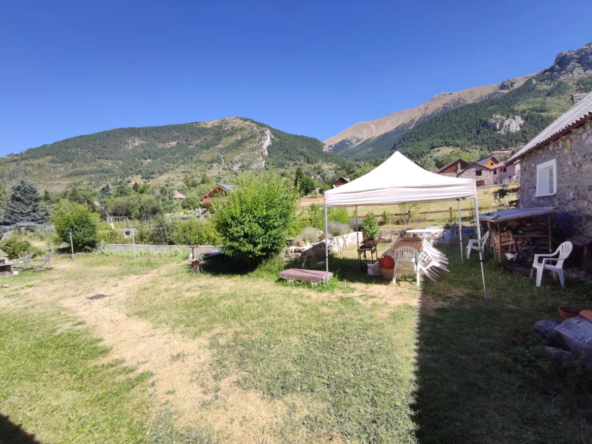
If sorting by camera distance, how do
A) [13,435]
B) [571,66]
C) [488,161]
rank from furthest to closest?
[571,66] < [488,161] < [13,435]

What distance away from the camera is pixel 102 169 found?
→ 265ft

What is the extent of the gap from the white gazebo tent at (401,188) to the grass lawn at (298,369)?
1810 mm

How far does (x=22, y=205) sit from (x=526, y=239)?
40.6m

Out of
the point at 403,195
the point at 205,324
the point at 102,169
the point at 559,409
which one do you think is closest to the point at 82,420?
the point at 205,324

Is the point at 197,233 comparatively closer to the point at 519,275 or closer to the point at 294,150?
the point at 519,275

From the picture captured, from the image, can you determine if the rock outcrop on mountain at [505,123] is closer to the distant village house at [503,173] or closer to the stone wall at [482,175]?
the distant village house at [503,173]

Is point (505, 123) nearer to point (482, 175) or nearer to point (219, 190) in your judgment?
point (482, 175)

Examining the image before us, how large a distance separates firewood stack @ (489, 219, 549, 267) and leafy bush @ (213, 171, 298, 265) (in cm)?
520

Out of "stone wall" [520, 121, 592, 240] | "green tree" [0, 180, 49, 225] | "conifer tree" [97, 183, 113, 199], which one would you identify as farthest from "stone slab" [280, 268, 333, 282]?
"conifer tree" [97, 183, 113, 199]

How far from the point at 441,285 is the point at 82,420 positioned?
5.80 metres

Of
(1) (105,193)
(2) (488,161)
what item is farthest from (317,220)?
(1) (105,193)

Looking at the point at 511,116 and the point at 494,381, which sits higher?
the point at 511,116

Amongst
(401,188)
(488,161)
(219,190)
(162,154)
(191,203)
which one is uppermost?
(162,154)

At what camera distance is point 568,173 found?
627 centimetres
